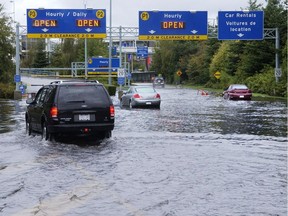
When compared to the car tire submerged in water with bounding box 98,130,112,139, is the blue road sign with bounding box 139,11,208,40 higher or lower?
higher

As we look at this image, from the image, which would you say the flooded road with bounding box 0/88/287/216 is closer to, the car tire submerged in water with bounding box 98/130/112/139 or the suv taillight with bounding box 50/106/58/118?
the car tire submerged in water with bounding box 98/130/112/139

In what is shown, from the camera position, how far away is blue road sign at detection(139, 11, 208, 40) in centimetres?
4362

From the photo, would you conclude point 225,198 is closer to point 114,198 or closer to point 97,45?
point 114,198

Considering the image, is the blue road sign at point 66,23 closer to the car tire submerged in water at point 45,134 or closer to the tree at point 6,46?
the tree at point 6,46

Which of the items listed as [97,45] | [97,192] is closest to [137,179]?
[97,192]

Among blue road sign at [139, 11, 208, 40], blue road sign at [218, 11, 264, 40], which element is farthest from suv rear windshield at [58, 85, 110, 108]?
blue road sign at [218, 11, 264, 40]

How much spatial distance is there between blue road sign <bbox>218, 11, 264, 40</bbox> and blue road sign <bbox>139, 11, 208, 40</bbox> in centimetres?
186

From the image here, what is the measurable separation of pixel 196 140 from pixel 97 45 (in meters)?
74.6

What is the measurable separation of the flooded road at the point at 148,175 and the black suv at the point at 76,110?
1.52 feet

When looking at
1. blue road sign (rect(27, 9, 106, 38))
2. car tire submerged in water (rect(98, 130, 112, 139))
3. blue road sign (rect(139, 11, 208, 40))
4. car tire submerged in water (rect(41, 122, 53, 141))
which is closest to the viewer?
car tire submerged in water (rect(41, 122, 53, 141))

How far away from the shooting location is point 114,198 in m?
7.85

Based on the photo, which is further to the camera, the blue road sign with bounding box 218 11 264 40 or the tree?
the tree

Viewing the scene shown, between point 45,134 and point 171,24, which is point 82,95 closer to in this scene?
point 45,134

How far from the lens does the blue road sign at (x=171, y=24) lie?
Result: 43.6m
